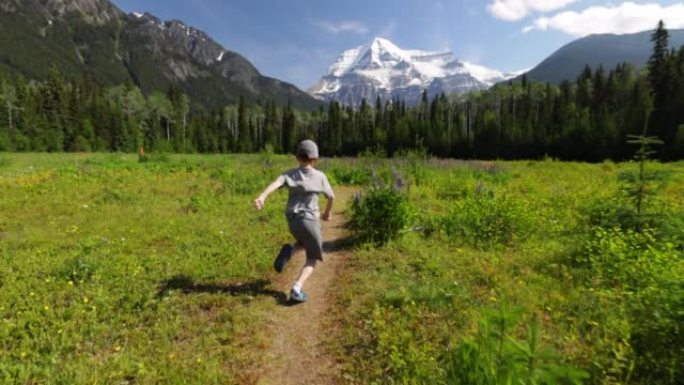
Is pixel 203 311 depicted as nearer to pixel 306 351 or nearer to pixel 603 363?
pixel 306 351

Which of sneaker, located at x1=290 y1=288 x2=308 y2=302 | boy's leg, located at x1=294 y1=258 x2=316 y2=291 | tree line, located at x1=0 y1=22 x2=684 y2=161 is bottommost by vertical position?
sneaker, located at x1=290 y1=288 x2=308 y2=302

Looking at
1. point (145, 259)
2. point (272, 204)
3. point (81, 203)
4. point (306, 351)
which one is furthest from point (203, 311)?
point (81, 203)

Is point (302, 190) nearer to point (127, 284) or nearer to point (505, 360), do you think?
point (127, 284)

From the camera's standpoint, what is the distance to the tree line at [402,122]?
2132 inches

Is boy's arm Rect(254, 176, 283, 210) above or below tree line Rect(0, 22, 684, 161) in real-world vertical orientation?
below

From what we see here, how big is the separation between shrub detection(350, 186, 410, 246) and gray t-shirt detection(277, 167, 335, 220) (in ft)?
8.77

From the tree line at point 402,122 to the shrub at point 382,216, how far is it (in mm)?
24345

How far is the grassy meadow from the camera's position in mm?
3666

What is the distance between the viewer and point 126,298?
239 inches

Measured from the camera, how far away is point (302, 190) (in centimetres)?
587

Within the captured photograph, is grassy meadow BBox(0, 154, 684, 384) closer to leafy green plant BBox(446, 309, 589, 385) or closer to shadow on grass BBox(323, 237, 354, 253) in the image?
leafy green plant BBox(446, 309, 589, 385)

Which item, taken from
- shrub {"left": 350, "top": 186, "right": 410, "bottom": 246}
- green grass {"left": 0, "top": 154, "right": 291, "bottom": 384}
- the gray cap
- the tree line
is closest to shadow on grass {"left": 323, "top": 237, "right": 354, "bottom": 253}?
shrub {"left": 350, "top": 186, "right": 410, "bottom": 246}

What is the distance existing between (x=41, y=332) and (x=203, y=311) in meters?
1.98

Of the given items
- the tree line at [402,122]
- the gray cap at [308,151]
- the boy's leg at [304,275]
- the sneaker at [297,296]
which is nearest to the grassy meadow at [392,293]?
the sneaker at [297,296]
